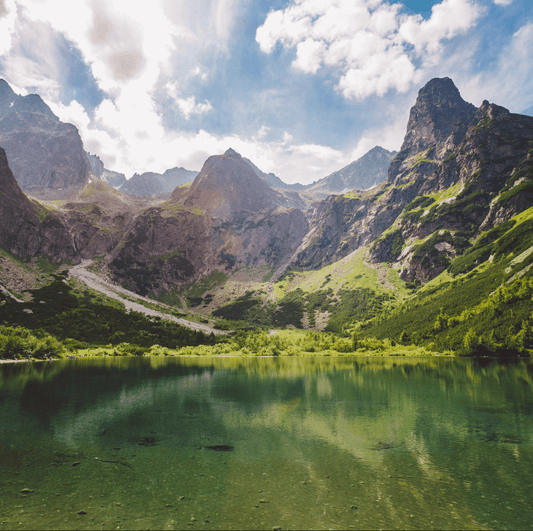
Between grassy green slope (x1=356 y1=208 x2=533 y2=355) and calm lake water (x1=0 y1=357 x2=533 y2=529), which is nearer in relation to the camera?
calm lake water (x1=0 y1=357 x2=533 y2=529)

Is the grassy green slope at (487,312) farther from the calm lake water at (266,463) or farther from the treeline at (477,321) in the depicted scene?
the calm lake water at (266,463)

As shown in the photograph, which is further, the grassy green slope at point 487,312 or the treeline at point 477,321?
the grassy green slope at point 487,312

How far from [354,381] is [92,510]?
192 feet

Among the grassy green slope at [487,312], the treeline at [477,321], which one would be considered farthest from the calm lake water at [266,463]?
the grassy green slope at [487,312]

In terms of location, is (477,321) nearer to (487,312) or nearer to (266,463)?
(487,312)

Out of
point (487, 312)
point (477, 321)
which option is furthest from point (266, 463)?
point (487, 312)

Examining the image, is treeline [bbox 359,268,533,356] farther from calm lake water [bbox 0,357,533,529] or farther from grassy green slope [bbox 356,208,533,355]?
calm lake water [bbox 0,357,533,529]

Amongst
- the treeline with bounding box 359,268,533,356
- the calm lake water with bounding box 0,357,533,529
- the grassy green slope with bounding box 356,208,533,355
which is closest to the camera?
the calm lake water with bounding box 0,357,533,529

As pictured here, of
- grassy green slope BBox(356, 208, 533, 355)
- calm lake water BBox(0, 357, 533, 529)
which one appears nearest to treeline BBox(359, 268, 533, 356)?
grassy green slope BBox(356, 208, 533, 355)

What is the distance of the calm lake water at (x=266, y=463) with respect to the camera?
13789 millimetres

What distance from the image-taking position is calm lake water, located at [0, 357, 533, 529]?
45.2 ft

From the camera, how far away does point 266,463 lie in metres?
20.6

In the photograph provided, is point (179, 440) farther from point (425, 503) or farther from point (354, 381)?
point (354, 381)

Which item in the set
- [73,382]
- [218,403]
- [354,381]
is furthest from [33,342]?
[354,381]
